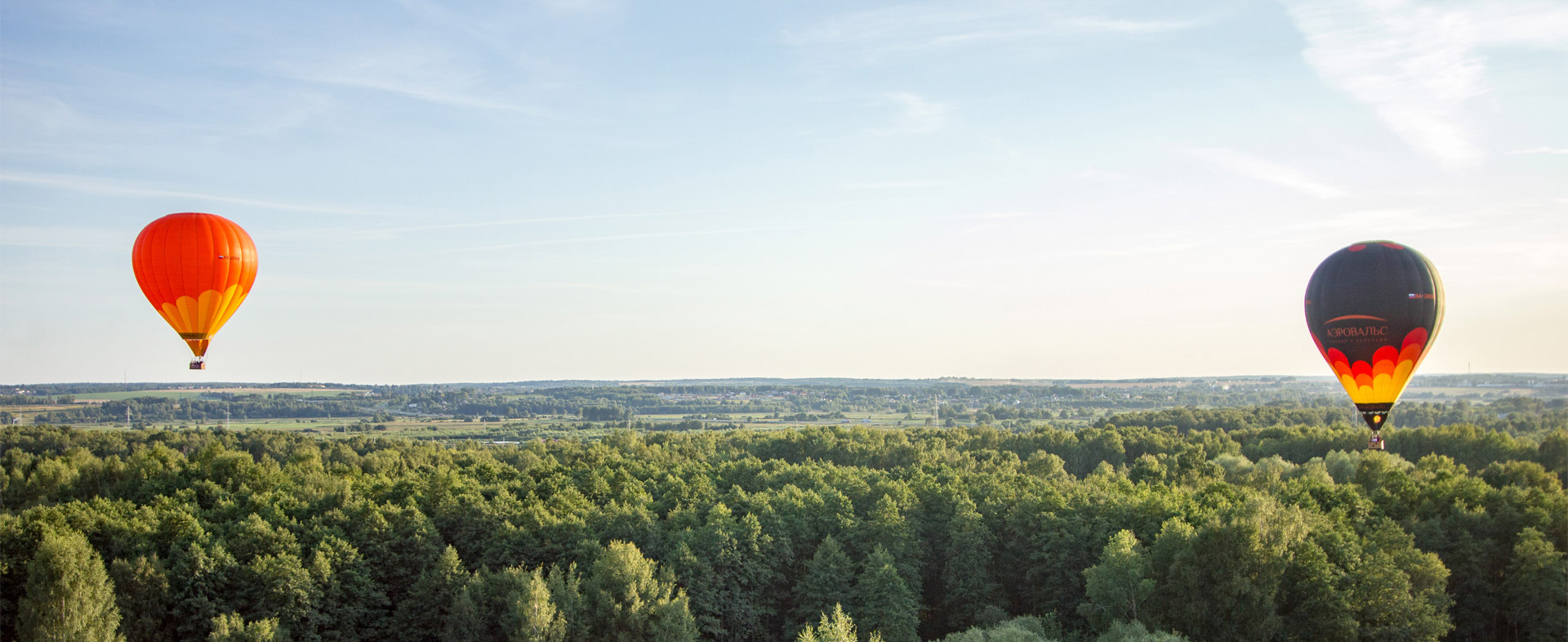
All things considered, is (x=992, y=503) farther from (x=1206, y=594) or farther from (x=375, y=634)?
(x=375, y=634)

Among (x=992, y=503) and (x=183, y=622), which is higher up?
(x=992, y=503)

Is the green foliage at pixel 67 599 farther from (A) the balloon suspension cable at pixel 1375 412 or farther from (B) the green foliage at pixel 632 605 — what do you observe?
(A) the balloon suspension cable at pixel 1375 412

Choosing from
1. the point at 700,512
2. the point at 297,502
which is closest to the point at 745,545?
the point at 700,512

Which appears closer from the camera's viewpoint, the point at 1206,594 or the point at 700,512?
the point at 1206,594

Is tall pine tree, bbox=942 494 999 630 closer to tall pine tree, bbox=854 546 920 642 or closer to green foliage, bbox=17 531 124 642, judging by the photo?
tall pine tree, bbox=854 546 920 642

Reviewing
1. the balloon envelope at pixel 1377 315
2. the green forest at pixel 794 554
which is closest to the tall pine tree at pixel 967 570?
the green forest at pixel 794 554

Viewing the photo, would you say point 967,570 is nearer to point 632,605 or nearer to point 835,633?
point 835,633
